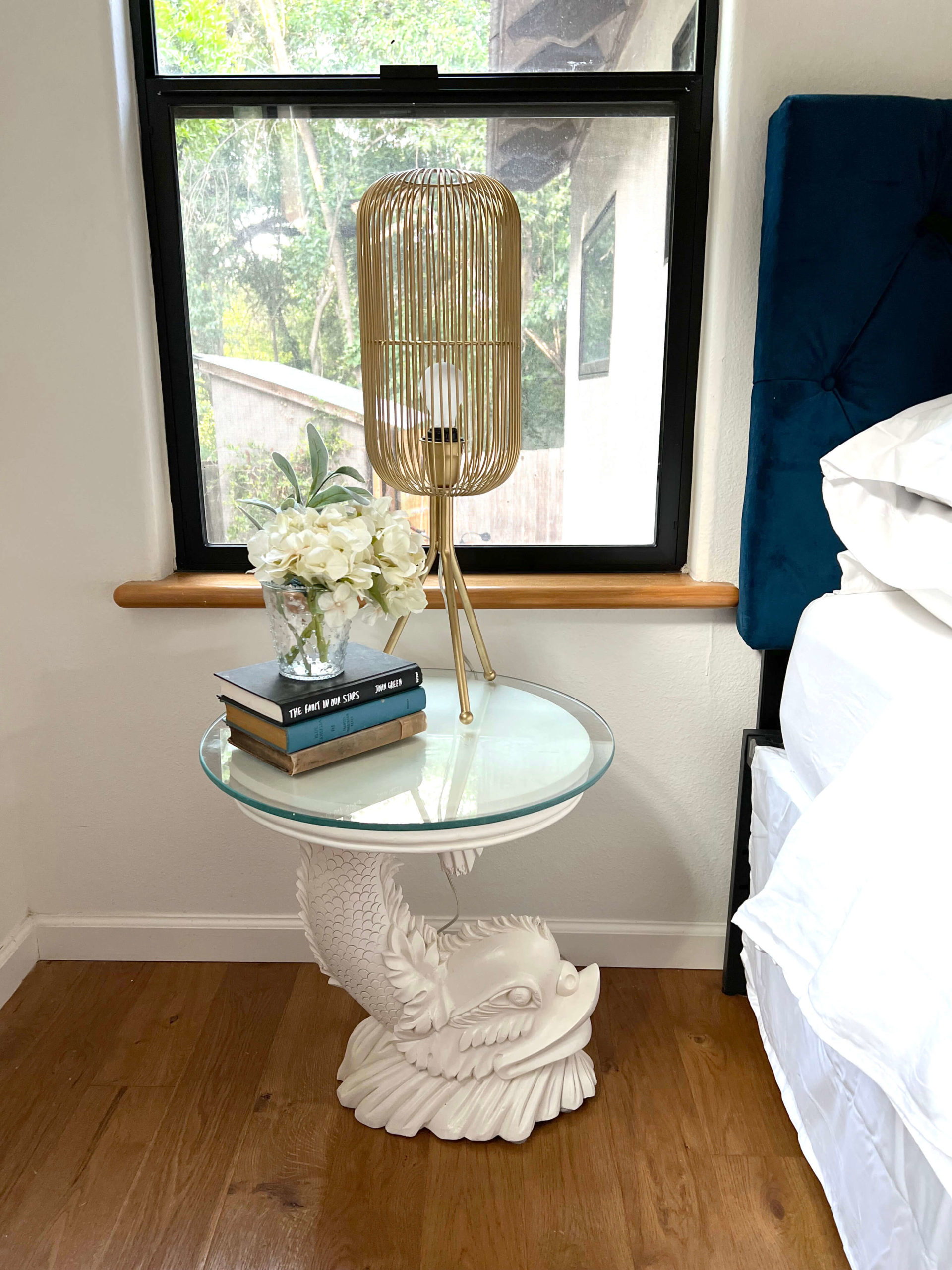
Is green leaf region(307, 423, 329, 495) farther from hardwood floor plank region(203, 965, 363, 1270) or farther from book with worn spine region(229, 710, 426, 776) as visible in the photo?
hardwood floor plank region(203, 965, 363, 1270)

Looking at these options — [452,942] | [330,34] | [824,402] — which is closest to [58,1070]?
[452,942]

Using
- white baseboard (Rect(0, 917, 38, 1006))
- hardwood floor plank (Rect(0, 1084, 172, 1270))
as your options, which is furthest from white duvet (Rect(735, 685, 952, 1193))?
white baseboard (Rect(0, 917, 38, 1006))

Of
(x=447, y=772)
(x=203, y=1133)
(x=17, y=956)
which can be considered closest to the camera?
(x=447, y=772)

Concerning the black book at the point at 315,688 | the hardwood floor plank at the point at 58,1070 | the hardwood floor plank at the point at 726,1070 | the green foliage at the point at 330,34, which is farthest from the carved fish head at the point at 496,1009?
the green foliage at the point at 330,34

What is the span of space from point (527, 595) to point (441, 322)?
1.62 feet

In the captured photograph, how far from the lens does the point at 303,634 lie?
122 cm

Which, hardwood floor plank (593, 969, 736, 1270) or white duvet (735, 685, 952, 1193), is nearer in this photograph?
white duvet (735, 685, 952, 1193)

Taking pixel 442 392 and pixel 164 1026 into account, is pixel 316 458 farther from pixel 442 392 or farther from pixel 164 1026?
pixel 164 1026

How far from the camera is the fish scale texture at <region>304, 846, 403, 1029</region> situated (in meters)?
1.29

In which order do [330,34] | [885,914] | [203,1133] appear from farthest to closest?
[330,34]
[203,1133]
[885,914]

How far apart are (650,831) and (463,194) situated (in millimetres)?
1138

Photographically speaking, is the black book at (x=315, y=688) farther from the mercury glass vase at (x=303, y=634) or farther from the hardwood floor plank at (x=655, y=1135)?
the hardwood floor plank at (x=655, y=1135)

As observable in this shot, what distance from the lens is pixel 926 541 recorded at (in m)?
1.15

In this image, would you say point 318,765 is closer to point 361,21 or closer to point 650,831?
point 650,831
